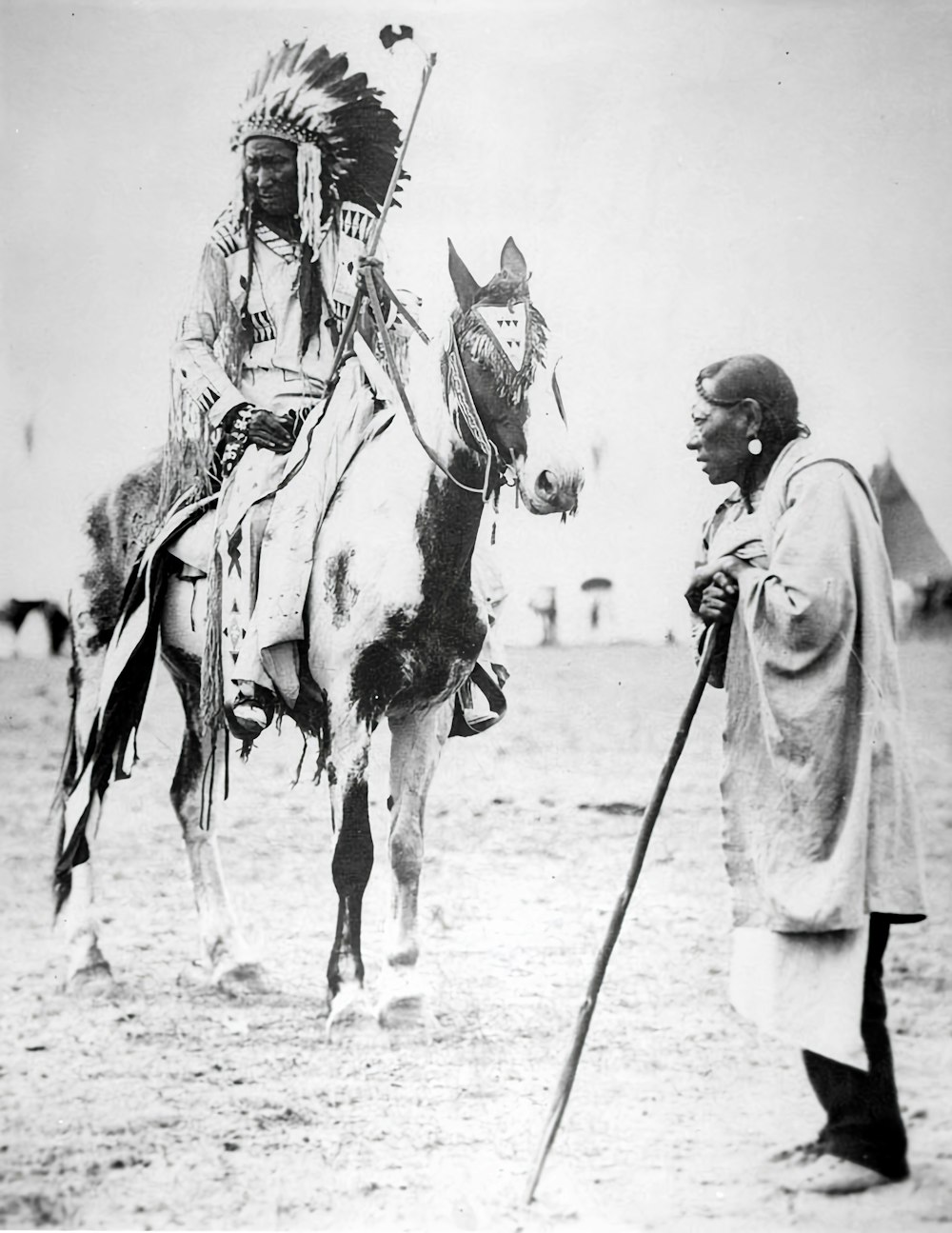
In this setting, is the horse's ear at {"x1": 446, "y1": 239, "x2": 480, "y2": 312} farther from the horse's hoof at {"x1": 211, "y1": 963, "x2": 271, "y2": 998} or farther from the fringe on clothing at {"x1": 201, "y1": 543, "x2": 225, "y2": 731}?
A: the horse's hoof at {"x1": 211, "y1": 963, "x2": 271, "y2": 998}

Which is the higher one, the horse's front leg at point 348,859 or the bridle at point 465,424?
the bridle at point 465,424

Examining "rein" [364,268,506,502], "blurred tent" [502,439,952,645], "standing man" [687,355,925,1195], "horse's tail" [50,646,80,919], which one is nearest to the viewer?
"standing man" [687,355,925,1195]

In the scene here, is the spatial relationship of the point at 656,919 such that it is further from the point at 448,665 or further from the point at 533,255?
the point at 533,255

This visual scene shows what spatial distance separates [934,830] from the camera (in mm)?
3750

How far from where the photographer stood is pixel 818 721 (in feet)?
11.9

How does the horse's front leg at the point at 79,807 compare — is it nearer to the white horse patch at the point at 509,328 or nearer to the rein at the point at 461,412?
the rein at the point at 461,412

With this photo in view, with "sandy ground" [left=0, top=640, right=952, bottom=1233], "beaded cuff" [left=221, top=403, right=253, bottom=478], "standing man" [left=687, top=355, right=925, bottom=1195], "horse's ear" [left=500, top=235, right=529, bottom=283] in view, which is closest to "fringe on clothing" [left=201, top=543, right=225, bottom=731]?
"sandy ground" [left=0, top=640, right=952, bottom=1233]

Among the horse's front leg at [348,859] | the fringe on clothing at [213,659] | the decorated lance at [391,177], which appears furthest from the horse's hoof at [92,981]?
the decorated lance at [391,177]

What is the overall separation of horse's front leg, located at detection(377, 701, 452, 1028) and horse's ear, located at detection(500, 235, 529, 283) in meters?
1.27

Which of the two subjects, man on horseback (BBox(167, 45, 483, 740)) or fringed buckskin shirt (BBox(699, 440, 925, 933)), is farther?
man on horseback (BBox(167, 45, 483, 740))

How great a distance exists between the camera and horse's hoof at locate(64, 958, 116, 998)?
389 centimetres

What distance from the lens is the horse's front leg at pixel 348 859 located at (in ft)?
12.5

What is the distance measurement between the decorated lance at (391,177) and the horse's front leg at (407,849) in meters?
1.09

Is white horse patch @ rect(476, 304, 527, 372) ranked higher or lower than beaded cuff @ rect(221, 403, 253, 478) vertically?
higher
